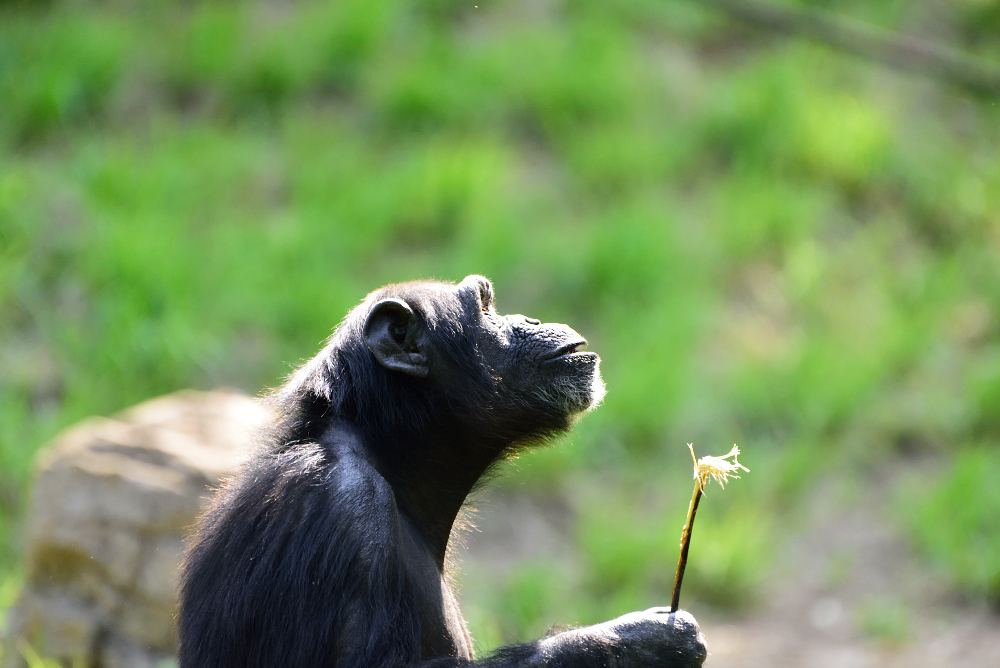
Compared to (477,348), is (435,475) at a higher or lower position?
lower

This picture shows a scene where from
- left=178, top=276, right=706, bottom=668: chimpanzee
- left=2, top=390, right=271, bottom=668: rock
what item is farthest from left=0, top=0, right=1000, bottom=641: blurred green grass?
left=178, top=276, right=706, bottom=668: chimpanzee

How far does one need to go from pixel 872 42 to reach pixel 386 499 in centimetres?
393

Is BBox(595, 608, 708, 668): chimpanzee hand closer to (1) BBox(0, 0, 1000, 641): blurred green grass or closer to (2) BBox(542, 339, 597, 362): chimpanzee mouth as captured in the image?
(2) BBox(542, 339, 597, 362): chimpanzee mouth

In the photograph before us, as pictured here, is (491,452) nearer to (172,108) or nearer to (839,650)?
(839,650)

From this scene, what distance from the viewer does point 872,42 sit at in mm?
5523

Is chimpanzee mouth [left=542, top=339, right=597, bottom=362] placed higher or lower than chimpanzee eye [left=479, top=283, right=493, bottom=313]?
lower

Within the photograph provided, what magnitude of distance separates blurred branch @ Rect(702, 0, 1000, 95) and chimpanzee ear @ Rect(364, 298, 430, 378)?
8.21 ft

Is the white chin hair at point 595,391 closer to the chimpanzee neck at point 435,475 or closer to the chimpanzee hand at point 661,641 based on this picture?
the chimpanzee neck at point 435,475

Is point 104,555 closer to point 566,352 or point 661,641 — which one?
point 566,352

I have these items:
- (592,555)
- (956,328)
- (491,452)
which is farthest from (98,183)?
(956,328)

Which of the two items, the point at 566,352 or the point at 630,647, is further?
the point at 566,352

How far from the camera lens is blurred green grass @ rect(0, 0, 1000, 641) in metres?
7.44

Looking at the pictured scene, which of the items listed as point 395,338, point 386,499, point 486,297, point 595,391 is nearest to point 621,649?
point 386,499

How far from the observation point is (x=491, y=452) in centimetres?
372
